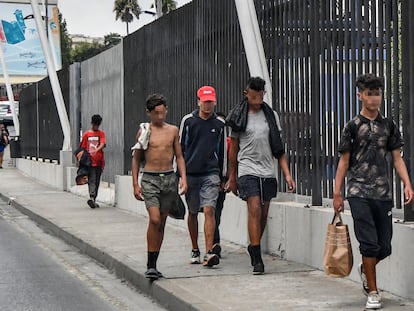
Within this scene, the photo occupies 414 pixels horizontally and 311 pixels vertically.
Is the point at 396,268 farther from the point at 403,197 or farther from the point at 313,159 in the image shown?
the point at 313,159

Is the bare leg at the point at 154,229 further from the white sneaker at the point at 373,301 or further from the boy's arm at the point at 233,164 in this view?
the white sneaker at the point at 373,301

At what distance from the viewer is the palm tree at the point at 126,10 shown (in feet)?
336

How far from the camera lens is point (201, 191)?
9516 millimetres

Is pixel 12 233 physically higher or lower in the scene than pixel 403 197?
lower

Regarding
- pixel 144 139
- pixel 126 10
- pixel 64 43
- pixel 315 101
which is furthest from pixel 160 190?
pixel 64 43

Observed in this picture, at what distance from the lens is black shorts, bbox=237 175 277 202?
8.77 m

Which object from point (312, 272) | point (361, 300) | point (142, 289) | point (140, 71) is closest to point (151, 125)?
point (142, 289)

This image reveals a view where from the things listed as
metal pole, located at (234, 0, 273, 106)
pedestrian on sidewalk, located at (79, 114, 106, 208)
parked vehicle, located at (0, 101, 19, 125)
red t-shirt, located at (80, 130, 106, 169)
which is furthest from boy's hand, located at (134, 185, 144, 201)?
parked vehicle, located at (0, 101, 19, 125)

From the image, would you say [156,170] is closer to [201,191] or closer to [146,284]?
[201,191]

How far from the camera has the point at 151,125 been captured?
8992 mm

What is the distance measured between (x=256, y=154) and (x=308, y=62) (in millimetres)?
1344

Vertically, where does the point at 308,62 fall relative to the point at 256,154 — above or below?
above

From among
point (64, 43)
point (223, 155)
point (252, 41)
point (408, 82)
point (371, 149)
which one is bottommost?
point (223, 155)

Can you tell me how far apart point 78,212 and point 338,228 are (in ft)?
33.6
